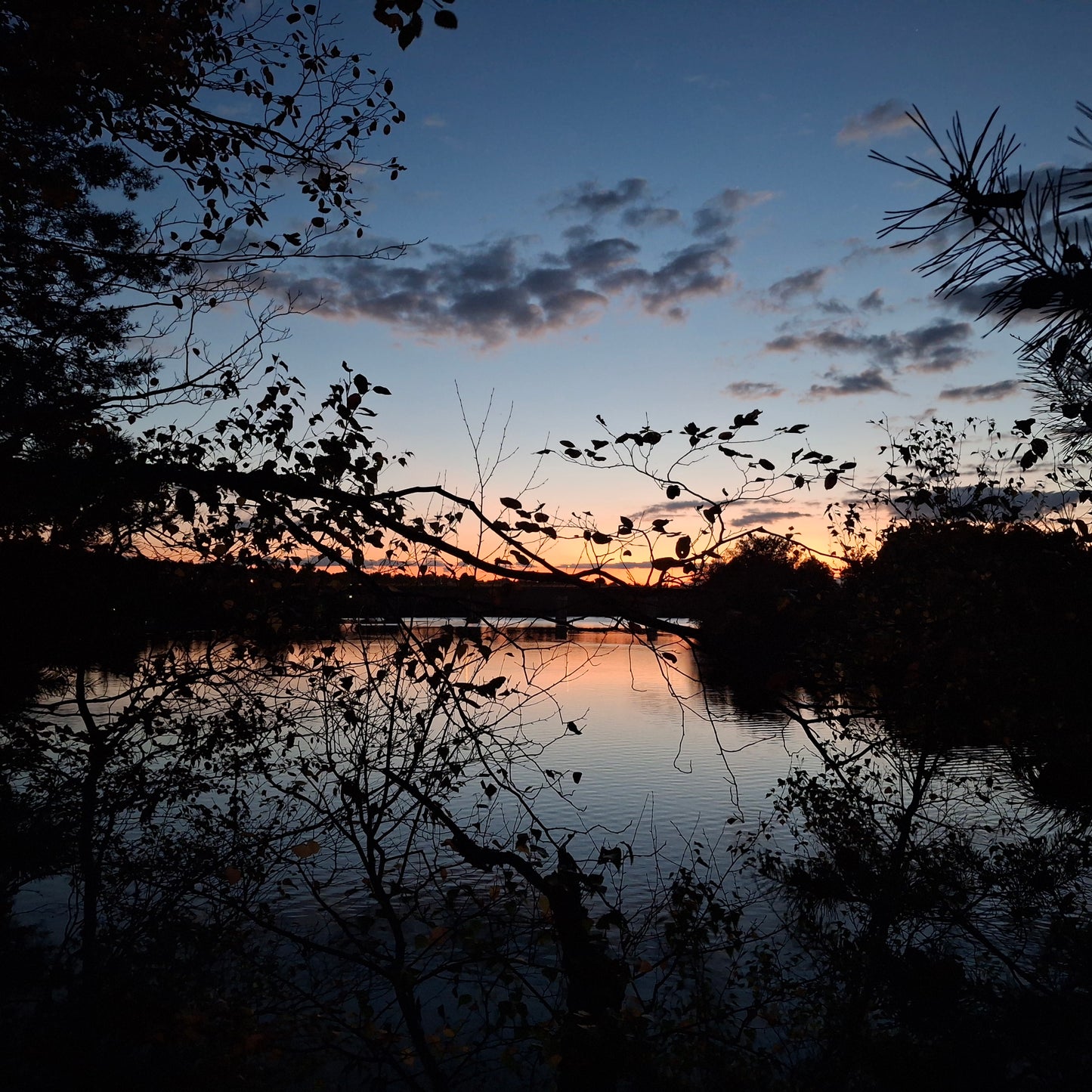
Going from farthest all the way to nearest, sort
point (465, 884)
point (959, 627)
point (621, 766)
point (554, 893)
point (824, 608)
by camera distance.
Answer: point (621, 766)
point (465, 884)
point (959, 627)
point (824, 608)
point (554, 893)

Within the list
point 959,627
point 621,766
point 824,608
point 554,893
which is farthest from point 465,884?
point 621,766

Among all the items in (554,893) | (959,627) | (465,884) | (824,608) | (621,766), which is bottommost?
(621,766)

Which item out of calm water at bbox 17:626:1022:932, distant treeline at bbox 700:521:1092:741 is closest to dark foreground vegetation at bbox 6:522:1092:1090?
distant treeline at bbox 700:521:1092:741

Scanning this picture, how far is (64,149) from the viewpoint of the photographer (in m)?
6.55

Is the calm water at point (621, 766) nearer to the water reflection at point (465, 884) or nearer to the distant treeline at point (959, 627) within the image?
the water reflection at point (465, 884)

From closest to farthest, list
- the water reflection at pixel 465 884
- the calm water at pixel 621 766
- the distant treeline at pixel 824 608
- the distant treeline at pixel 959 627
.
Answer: the distant treeline at pixel 824 608 < the water reflection at pixel 465 884 < the distant treeline at pixel 959 627 < the calm water at pixel 621 766

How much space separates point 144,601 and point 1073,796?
36.8 feet

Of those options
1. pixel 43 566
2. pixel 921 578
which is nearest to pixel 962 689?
pixel 921 578

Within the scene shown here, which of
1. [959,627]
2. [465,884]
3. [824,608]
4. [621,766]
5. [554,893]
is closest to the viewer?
[554,893]

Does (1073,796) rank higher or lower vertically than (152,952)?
higher

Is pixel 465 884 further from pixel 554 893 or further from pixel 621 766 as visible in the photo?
pixel 621 766

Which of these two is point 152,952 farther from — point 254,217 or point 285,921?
point 254,217

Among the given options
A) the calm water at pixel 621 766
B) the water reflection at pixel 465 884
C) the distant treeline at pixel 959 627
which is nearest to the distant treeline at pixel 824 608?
the distant treeline at pixel 959 627

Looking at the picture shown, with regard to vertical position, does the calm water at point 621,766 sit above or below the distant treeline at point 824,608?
below
